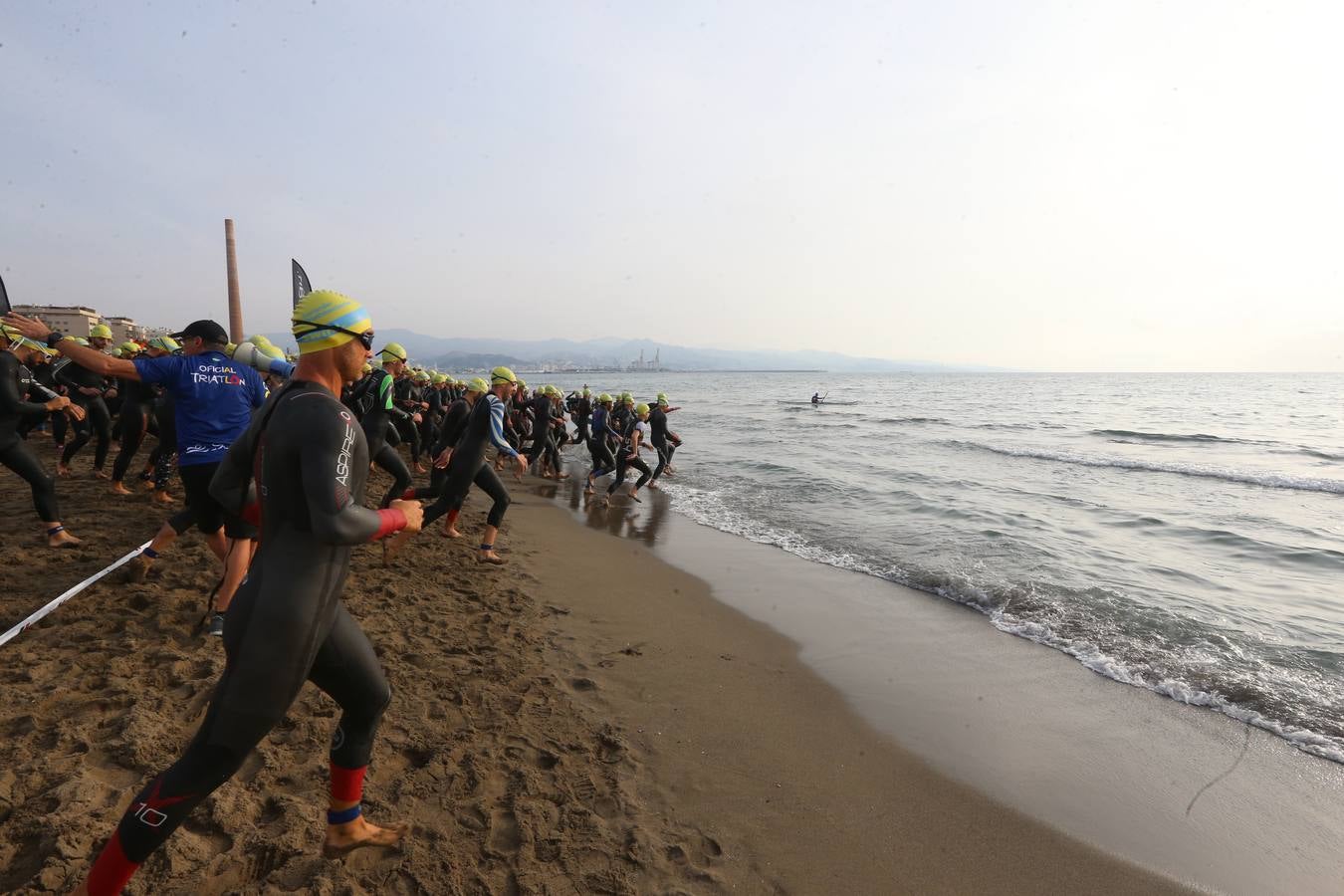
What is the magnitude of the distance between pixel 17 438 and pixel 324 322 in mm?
5636

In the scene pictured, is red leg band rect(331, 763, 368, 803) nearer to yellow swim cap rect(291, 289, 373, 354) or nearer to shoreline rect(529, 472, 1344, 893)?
yellow swim cap rect(291, 289, 373, 354)

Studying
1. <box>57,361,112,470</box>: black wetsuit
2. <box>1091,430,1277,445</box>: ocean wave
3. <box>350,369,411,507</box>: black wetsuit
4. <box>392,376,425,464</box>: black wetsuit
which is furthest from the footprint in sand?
<box>1091,430,1277,445</box>: ocean wave

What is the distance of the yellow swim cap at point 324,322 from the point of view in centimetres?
212

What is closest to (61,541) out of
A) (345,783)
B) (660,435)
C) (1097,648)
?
(345,783)

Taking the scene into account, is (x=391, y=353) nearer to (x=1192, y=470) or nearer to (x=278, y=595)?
(x=278, y=595)

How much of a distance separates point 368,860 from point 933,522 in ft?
33.0

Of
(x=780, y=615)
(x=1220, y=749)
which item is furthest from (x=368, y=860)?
(x=1220, y=749)

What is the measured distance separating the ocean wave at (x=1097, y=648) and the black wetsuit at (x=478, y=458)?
429 cm

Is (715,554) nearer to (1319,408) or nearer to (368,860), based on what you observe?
(368,860)

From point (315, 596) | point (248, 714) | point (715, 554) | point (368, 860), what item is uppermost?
point (315, 596)

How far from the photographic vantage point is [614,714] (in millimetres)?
3967

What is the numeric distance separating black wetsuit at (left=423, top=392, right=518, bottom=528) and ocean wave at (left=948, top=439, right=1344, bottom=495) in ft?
62.3

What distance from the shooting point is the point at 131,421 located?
26.9 feet

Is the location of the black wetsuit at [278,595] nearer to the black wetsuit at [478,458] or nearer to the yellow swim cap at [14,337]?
the black wetsuit at [478,458]
